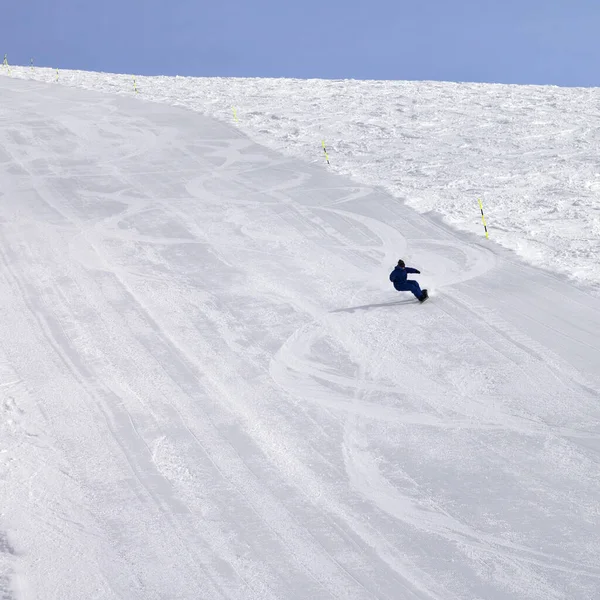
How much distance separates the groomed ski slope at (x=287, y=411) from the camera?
8.14 metres

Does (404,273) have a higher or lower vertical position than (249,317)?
higher

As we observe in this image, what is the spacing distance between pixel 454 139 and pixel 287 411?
17.8 m

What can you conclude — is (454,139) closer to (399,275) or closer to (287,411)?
(399,275)

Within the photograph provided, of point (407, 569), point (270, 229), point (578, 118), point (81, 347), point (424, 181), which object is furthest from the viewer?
point (578, 118)

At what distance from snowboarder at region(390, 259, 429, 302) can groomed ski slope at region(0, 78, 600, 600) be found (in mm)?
230

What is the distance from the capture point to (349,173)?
22641mm

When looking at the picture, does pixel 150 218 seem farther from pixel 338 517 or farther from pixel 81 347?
pixel 338 517

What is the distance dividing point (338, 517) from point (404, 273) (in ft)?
19.0

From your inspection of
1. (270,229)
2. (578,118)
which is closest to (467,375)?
(270,229)

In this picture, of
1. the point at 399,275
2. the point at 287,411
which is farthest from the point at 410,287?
the point at 287,411

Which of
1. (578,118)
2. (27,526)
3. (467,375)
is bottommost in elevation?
(27,526)

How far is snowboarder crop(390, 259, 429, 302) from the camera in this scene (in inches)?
542

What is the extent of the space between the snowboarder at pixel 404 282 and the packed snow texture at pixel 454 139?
3070mm

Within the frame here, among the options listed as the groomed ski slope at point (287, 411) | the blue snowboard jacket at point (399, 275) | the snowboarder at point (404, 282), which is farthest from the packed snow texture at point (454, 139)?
the blue snowboard jacket at point (399, 275)
